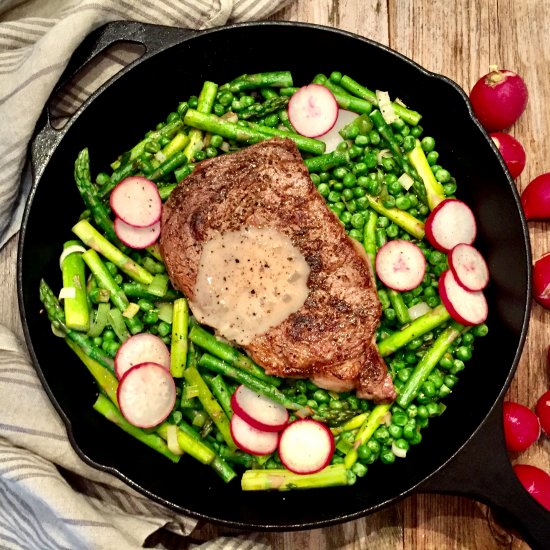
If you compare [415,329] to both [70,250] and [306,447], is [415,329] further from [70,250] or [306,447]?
[70,250]

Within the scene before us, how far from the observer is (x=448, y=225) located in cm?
479

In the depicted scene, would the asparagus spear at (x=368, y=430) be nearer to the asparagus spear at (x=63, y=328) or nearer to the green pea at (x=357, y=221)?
the green pea at (x=357, y=221)

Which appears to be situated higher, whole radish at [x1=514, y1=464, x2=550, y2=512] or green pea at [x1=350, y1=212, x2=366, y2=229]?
green pea at [x1=350, y1=212, x2=366, y2=229]

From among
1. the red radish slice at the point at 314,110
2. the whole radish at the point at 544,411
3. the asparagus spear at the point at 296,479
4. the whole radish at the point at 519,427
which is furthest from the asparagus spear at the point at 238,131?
the whole radish at the point at 544,411

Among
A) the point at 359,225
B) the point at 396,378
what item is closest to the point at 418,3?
the point at 359,225

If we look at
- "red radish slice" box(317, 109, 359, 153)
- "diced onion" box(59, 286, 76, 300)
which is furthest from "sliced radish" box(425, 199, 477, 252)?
"diced onion" box(59, 286, 76, 300)

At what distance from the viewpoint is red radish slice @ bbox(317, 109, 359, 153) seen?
197 inches

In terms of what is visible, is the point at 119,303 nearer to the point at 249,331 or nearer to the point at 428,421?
the point at 249,331

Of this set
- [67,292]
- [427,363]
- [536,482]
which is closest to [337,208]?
[427,363]

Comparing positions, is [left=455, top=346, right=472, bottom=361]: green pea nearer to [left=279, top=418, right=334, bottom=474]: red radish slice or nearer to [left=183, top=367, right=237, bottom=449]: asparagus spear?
[left=279, top=418, right=334, bottom=474]: red radish slice

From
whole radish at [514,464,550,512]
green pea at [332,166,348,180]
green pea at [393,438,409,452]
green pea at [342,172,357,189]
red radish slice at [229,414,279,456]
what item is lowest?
whole radish at [514,464,550,512]

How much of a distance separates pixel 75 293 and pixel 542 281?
11.0 ft

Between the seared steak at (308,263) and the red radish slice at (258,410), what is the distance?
10.0 inches

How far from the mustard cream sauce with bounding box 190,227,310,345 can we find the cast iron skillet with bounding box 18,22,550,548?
115 centimetres
